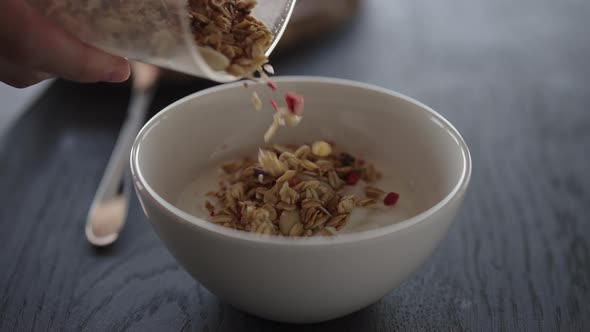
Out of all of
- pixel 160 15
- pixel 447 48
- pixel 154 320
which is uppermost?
pixel 160 15

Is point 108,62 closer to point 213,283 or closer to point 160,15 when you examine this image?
point 160,15

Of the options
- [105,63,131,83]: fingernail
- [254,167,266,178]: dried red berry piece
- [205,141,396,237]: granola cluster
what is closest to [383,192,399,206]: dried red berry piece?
[205,141,396,237]: granola cluster

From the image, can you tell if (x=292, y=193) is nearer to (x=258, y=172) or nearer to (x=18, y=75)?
(x=258, y=172)

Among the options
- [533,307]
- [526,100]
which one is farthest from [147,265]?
[526,100]

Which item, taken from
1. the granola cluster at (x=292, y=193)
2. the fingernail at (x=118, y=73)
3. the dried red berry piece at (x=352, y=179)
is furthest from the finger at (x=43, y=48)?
the dried red berry piece at (x=352, y=179)

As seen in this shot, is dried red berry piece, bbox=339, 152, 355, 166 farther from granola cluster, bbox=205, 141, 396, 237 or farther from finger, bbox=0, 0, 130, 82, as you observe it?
finger, bbox=0, 0, 130, 82

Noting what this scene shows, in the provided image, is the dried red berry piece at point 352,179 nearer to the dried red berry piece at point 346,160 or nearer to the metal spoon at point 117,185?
the dried red berry piece at point 346,160

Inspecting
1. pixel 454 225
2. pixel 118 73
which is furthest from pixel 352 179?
pixel 118 73
